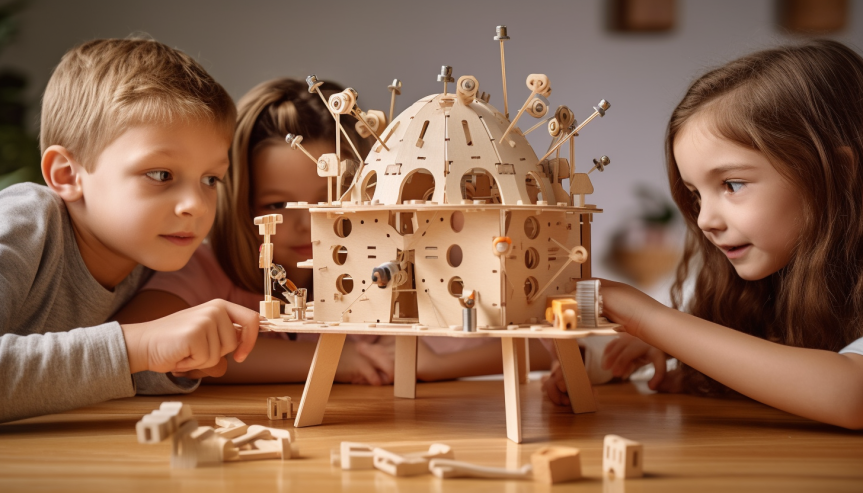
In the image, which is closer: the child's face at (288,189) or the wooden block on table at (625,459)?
the wooden block on table at (625,459)

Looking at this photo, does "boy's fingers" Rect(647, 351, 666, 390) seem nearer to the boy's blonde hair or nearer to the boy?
the boy

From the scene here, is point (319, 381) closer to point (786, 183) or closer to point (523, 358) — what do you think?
point (523, 358)

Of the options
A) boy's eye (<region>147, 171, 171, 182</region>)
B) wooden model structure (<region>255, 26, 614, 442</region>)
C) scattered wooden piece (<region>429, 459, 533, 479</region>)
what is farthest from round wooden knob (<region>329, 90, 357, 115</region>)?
scattered wooden piece (<region>429, 459, 533, 479</region>)

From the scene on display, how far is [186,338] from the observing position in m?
1.63

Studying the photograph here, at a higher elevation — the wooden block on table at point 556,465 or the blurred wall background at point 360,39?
the blurred wall background at point 360,39

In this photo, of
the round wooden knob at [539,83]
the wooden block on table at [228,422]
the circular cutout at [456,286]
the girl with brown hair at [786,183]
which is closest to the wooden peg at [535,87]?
the round wooden knob at [539,83]

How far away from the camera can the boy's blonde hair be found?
1.93 metres

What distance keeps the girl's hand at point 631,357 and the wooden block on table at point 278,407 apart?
0.89m

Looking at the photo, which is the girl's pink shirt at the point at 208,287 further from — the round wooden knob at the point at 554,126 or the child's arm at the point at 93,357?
the round wooden knob at the point at 554,126

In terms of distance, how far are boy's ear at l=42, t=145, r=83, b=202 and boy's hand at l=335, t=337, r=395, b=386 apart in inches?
32.5

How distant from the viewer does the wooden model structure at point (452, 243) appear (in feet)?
5.18

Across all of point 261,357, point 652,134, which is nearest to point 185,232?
point 261,357

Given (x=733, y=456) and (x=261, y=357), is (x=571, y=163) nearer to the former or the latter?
(x=733, y=456)

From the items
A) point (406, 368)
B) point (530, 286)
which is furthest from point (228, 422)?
point (530, 286)
